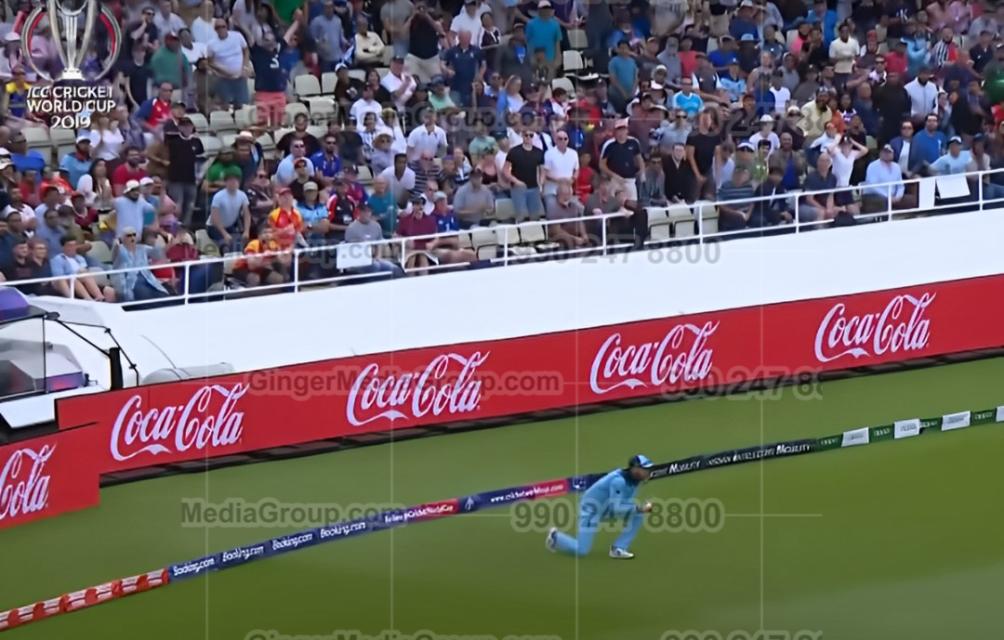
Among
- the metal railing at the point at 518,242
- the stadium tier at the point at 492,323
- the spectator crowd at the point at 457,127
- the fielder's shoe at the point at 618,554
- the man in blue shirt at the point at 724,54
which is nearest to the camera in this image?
the stadium tier at the point at 492,323

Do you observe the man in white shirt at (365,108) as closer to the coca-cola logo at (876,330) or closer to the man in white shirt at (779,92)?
the man in white shirt at (779,92)

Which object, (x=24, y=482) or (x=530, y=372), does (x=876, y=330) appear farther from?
(x=24, y=482)

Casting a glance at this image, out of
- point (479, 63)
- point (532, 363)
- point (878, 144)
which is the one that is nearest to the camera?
point (532, 363)

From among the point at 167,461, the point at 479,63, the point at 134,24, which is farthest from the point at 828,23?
the point at 167,461

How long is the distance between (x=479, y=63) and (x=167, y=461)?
5738 mm

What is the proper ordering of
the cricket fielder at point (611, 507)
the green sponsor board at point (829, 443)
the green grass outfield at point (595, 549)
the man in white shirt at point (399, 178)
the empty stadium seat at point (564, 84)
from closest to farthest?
1. the green grass outfield at point (595, 549)
2. the cricket fielder at point (611, 507)
3. the man in white shirt at point (399, 178)
4. the green sponsor board at point (829, 443)
5. the empty stadium seat at point (564, 84)

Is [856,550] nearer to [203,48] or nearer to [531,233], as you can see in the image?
[531,233]

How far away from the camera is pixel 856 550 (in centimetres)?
1816

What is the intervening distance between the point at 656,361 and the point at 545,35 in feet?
12.8

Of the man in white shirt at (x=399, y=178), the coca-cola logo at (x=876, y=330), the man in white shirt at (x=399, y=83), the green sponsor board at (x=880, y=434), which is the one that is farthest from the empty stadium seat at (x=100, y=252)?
the green sponsor board at (x=880, y=434)

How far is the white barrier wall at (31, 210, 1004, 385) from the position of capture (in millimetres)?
17953

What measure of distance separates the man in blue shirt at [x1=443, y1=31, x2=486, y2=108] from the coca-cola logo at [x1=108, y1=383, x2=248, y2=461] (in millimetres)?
4434

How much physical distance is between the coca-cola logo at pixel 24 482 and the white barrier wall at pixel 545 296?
1131 mm

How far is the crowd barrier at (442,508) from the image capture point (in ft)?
52.8
